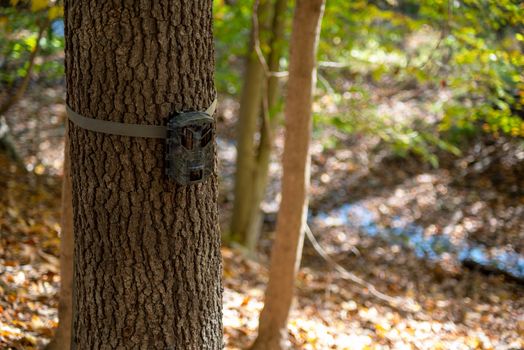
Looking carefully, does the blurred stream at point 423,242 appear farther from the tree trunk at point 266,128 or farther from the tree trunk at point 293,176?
the tree trunk at point 293,176

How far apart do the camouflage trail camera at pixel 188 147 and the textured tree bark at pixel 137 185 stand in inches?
2.2

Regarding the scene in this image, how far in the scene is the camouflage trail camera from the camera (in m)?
2.50

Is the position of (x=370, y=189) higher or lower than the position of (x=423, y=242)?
higher

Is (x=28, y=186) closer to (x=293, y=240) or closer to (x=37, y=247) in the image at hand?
(x=37, y=247)

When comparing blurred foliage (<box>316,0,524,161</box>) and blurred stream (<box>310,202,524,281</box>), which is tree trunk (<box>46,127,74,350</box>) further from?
blurred stream (<box>310,202,524,281</box>)

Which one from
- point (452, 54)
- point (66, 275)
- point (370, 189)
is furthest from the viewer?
point (370, 189)

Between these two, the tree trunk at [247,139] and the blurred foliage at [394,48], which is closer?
the blurred foliage at [394,48]

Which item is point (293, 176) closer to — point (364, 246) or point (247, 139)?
point (247, 139)

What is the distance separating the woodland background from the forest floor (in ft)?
0.10

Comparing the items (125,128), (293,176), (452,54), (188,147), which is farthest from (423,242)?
(125,128)

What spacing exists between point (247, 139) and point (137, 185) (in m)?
6.64

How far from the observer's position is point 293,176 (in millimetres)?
4637

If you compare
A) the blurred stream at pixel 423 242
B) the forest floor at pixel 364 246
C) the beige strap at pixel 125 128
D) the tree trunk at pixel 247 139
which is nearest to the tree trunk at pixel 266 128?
the tree trunk at pixel 247 139

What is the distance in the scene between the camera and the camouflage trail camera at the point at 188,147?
2504mm
